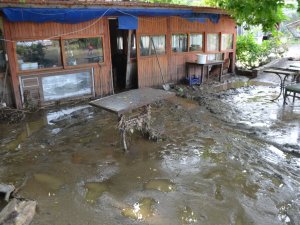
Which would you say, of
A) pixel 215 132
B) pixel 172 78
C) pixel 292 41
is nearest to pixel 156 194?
pixel 215 132

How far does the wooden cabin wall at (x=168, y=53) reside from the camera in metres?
10.4

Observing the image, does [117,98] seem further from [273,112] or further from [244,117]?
[273,112]

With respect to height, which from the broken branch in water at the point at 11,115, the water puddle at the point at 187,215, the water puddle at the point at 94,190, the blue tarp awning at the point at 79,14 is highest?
the blue tarp awning at the point at 79,14

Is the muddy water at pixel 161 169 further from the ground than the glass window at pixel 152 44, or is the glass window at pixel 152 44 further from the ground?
the glass window at pixel 152 44

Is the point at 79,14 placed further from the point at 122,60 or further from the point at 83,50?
the point at 122,60

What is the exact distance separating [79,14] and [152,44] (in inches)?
131

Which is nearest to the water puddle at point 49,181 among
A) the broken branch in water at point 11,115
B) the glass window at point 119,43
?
the broken branch in water at point 11,115

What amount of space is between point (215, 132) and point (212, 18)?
24.0 feet

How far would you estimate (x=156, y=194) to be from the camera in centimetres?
449

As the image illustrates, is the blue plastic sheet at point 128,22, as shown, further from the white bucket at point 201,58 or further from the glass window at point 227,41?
the glass window at point 227,41

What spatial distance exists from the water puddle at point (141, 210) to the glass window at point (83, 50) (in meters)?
5.94

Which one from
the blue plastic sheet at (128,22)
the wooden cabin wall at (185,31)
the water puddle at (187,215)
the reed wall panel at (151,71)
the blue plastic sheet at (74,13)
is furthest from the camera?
the wooden cabin wall at (185,31)

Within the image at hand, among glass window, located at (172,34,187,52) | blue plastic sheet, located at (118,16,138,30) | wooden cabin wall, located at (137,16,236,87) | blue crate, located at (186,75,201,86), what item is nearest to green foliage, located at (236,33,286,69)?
wooden cabin wall, located at (137,16,236,87)

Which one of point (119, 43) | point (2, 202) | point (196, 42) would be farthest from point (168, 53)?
point (2, 202)
